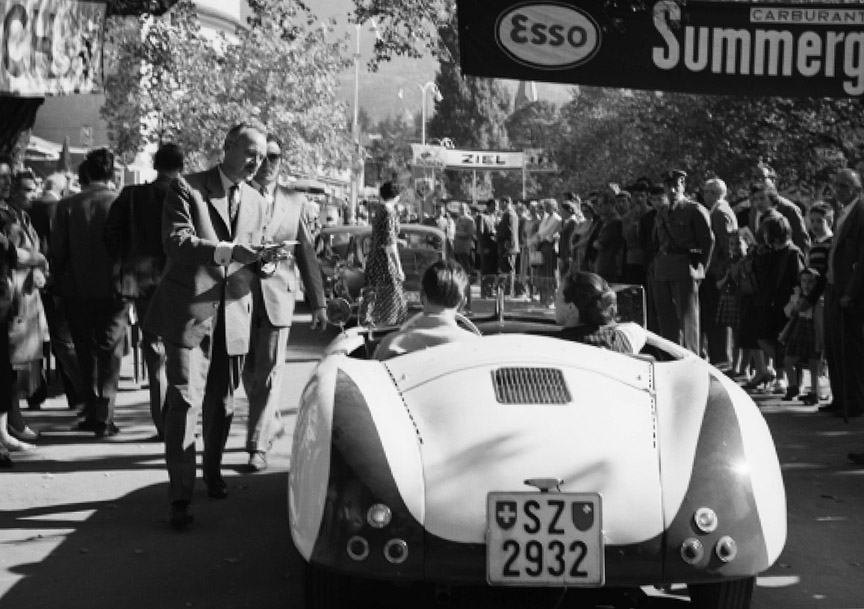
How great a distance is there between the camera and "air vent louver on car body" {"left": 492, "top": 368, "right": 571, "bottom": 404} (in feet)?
17.7

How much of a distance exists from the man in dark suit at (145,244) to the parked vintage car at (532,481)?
4.53m

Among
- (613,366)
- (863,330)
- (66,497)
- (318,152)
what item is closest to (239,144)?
(66,497)

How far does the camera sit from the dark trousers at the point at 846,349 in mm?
11445

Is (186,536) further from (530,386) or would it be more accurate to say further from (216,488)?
(530,386)

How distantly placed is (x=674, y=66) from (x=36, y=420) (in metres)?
6.01

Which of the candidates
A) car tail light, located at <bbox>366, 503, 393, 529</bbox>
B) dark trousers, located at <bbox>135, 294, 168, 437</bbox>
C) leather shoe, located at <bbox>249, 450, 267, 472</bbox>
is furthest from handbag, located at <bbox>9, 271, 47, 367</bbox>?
car tail light, located at <bbox>366, 503, 393, 529</bbox>

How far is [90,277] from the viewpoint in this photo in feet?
36.1

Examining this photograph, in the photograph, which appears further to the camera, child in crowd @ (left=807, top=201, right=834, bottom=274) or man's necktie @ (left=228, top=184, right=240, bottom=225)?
child in crowd @ (left=807, top=201, right=834, bottom=274)

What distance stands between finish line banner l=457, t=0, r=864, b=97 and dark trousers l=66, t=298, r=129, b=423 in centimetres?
392

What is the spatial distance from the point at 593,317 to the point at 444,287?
0.68 metres

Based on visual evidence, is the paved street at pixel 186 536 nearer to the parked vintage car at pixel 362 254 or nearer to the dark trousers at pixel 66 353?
the dark trousers at pixel 66 353

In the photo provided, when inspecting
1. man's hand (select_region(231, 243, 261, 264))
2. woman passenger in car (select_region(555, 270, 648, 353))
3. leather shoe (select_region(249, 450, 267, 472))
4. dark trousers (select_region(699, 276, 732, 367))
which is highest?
man's hand (select_region(231, 243, 261, 264))

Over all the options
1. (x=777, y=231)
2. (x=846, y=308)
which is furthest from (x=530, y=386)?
(x=777, y=231)

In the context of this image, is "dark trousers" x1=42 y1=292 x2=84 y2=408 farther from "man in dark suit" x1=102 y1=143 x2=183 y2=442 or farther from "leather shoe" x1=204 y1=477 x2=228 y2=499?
"leather shoe" x1=204 y1=477 x2=228 y2=499
